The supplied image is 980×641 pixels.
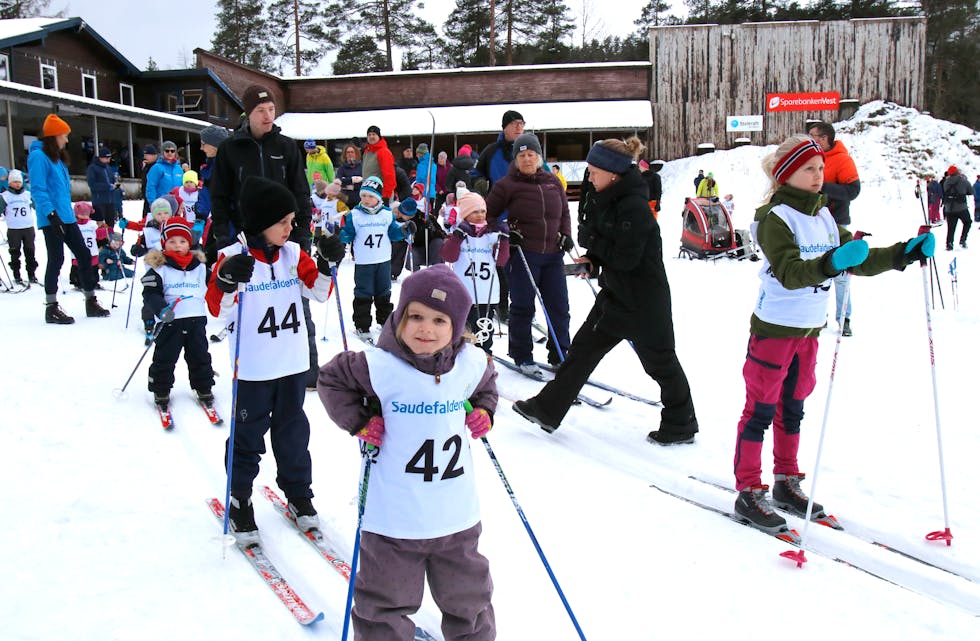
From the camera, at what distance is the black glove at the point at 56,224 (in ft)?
24.9

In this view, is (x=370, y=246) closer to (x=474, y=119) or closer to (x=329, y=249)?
(x=329, y=249)

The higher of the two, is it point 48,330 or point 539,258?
point 539,258

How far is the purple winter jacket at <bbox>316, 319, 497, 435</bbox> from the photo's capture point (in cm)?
220

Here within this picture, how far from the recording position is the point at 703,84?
26016 millimetres

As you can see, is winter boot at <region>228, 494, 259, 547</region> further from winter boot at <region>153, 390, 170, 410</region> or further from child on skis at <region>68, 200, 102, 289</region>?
child on skis at <region>68, 200, 102, 289</region>

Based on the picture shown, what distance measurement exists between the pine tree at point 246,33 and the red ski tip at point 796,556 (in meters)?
40.7

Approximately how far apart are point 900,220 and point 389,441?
19145 mm

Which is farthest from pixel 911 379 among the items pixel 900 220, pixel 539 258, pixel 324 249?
pixel 900 220

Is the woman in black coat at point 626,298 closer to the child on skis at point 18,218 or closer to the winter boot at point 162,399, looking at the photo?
the winter boot at point 162,399

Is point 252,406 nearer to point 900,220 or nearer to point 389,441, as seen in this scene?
point 389,441

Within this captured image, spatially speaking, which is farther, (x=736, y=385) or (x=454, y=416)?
(x=736, y=385)

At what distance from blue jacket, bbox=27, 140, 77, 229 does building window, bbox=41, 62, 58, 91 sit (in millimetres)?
20939

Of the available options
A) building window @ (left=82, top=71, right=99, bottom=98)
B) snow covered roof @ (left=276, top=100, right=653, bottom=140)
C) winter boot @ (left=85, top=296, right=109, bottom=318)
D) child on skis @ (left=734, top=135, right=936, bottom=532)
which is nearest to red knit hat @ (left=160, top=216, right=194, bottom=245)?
winter boot @ (left=85, top=296, right=109, bottom=318)

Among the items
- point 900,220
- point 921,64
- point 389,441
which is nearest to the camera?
point 389,441
